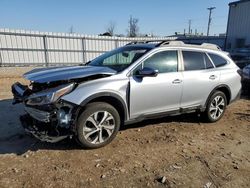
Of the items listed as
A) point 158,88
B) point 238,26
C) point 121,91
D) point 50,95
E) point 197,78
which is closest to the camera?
point 50,95

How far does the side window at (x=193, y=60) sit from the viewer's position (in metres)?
5.21

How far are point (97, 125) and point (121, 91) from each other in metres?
0.69

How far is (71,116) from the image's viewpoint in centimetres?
390

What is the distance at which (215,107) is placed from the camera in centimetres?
580

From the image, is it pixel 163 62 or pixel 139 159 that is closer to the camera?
pixel 139 159

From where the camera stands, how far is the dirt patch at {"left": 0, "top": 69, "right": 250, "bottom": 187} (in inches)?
132

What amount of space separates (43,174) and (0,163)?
2.51 ft

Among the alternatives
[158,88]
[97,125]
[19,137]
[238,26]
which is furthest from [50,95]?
[238,26]

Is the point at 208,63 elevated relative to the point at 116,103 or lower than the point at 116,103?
elevated

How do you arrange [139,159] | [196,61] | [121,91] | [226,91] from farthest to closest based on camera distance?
[226,91]
[196,61]
[121,91]
[139,159]

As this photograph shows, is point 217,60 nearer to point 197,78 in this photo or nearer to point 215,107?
point 197,78

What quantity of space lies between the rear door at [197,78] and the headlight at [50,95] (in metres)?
2.39

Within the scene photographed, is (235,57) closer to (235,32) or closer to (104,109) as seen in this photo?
(235,32)

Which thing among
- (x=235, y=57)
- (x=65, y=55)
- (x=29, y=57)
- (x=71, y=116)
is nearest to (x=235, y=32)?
(x=235, y=57)
